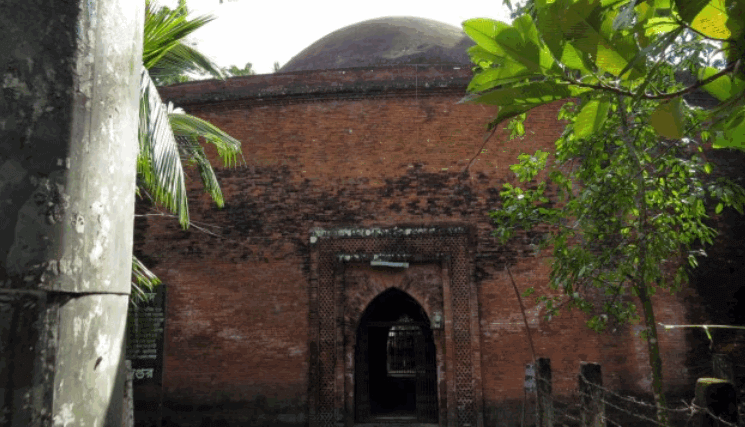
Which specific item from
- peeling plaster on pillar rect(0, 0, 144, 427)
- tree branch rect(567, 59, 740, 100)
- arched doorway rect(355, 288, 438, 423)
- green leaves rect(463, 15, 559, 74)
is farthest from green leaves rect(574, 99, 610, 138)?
arched doorway rect(355, 288, 438, 423)

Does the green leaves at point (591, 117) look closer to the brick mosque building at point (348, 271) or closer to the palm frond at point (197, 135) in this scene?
the palm frond at point (197, 135)

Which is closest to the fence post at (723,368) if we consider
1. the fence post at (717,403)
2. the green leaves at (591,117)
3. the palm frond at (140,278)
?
the fence post at (717,403)

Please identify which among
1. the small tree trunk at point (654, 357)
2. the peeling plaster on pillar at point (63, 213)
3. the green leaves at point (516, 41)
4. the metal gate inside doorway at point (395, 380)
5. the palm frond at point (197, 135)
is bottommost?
the metal gate inside doorway at point (395, 380)

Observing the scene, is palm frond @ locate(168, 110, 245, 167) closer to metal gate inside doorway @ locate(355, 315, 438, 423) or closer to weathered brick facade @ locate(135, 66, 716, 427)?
weathered brick facade @ locate(135, 66, 716, 427)

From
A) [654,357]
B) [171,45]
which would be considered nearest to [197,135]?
[171,45]

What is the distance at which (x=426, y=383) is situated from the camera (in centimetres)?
831

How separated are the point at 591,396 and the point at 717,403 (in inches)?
84.0

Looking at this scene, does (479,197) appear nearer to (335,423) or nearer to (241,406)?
(335,423)

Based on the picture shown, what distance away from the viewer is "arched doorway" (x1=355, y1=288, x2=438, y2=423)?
820cm

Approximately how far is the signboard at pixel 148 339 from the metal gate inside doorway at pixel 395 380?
9.61 feet

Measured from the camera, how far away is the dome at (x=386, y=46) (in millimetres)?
11102

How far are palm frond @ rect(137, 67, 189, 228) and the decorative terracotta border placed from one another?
3468mm

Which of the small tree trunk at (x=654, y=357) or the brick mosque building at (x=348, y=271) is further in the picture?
the brick mosque building at (x=348, y=271)

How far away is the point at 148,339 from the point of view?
8.12 meters
